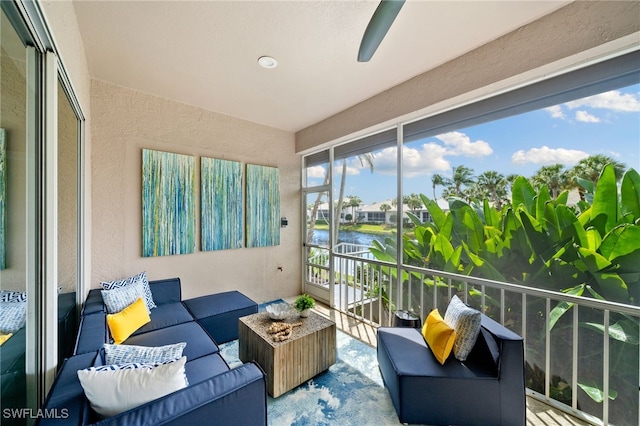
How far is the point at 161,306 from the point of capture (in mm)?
2637

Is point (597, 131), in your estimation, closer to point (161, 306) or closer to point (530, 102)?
point (530, 102)

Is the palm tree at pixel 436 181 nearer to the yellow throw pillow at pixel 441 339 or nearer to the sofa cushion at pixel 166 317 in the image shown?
the yellow throw pillow at pixel 441 339

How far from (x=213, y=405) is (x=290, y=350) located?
0.91 m

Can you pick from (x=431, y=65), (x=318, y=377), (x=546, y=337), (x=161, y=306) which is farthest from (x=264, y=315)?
(x=431, y=65)

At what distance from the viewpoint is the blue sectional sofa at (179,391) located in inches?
37.6

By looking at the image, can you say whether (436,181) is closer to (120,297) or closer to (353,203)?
(353,203)

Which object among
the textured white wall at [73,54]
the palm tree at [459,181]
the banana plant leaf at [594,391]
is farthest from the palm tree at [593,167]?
the textured white wall at [73,54]

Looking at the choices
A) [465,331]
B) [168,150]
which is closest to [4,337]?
[465,331]

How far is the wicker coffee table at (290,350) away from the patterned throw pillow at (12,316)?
1.32 metres

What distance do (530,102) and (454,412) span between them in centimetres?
238

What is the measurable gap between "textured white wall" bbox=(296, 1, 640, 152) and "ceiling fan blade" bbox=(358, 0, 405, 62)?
1157mm

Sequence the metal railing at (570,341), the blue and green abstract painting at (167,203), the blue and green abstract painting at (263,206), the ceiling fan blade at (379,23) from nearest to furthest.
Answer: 1. the ceiling fan blade at (379,23)
2. the metal railing at (570,341)
3. the blue and green abstract painting at (167,203)
4. the blue and green abstract painting at (263,206)

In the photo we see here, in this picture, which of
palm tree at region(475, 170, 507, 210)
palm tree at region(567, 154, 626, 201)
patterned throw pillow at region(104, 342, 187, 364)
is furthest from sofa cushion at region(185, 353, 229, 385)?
palm tree at region(567, 154, 626, 201)

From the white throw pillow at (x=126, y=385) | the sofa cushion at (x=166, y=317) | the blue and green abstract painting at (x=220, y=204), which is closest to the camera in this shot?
the white throw pillow at (x=126, y=385)
